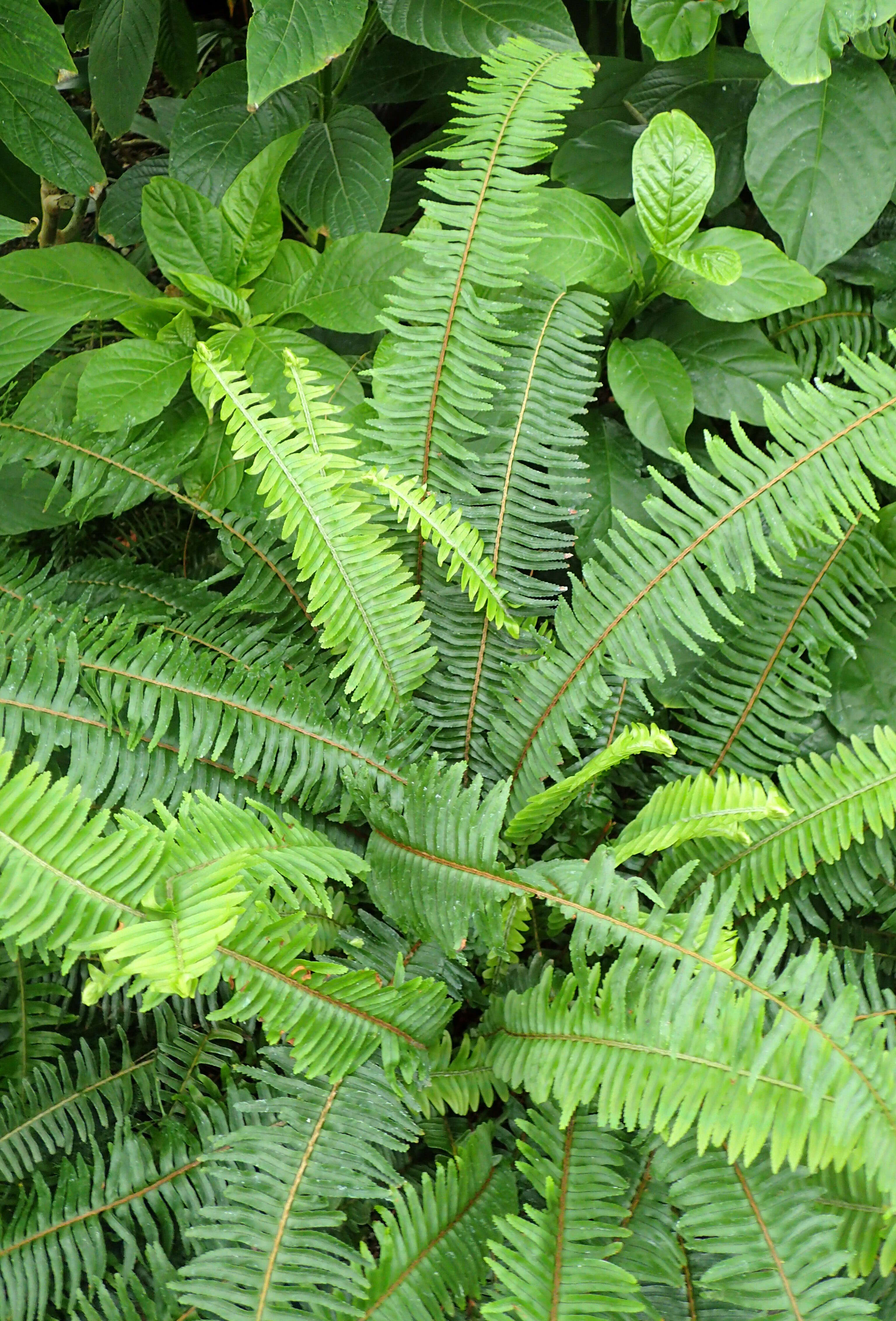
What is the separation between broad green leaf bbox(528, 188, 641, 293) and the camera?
1.82m

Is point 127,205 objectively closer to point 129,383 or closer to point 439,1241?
point 129,383

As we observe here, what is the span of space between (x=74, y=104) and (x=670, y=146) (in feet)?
7.94

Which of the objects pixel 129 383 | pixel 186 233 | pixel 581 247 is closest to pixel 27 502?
pixel 129 383

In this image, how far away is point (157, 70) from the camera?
326cm

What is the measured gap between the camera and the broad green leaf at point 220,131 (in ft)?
7.14

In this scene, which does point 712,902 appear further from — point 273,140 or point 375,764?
→ point 273,140

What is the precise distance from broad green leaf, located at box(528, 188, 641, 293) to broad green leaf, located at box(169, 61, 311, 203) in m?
0.76

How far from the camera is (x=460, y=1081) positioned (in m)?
1.47

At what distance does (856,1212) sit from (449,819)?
31.6 inches

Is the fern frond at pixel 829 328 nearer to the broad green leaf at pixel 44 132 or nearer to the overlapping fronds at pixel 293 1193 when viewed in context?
the broad green leaf at pixel 44 132

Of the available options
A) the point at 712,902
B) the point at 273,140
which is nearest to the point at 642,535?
the point at 712,902

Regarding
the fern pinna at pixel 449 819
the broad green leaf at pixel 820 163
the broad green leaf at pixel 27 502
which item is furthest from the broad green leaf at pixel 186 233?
the broad green leaf at pixel 820 163

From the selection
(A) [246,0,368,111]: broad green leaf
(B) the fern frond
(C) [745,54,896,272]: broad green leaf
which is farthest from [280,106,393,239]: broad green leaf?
(B) the fern frond

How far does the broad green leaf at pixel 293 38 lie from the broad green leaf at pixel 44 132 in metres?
0.58
